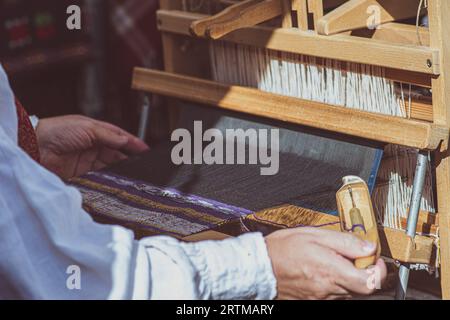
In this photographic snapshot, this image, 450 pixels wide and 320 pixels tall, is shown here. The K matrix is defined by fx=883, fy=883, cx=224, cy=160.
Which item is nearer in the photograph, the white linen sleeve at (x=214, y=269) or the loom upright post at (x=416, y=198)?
the white linen sleeve at (x=214, y=269)

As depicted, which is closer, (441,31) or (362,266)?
(362,266)

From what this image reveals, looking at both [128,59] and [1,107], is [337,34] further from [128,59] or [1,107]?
[128,59]

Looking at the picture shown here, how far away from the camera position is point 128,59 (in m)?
4.57

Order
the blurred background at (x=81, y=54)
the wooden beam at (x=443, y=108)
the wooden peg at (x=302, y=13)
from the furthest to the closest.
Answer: the blurred background at (x=81, y=54), the wooden peg at (x=302, y=13), the wooden beam at (x=443, y=108)

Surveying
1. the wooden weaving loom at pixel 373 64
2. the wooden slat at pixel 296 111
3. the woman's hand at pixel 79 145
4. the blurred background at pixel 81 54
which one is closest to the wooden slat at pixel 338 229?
the wooden weaving loom at pixel 373 64

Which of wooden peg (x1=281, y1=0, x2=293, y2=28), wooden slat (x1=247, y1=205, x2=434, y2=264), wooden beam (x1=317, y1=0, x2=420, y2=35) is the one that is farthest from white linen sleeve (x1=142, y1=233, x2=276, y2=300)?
wooden peg (x1=281, y1=0, x2=293, y2=28)

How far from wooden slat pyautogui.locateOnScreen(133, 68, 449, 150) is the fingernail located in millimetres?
411

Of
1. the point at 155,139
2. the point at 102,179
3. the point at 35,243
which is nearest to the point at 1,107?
the point at 35,243

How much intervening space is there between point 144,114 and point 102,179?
44 centimetres

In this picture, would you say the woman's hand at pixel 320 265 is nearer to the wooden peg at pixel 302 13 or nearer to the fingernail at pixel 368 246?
the fingernail at pixel 368 246

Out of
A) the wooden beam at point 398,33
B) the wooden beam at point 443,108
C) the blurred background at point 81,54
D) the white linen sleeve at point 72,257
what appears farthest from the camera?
the blurred background at point 81,54

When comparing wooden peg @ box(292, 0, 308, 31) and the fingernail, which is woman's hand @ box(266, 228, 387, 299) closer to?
the fingernail

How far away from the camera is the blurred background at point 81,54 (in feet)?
14.4

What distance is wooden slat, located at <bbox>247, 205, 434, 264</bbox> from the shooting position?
6.71 feet
